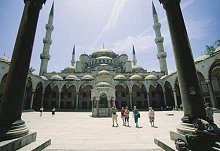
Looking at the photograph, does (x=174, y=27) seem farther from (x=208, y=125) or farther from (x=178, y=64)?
(x=208, y=125)

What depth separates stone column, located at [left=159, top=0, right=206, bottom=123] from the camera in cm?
348

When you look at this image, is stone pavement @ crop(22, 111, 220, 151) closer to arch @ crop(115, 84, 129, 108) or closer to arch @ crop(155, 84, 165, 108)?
arch @ crop(115, 84, 129, 108)

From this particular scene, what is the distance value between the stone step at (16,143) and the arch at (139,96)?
3039 centimetres

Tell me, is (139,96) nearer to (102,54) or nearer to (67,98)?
(67,98)

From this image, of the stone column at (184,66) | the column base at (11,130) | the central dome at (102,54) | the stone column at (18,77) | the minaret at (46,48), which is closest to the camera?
the column base at (11,130)

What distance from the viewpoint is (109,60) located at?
40656 mm

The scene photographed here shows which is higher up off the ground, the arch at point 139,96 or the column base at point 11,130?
the arch at point 139,96

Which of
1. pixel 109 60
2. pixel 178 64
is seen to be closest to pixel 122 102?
pixel 109 60

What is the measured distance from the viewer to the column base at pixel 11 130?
3102 mm

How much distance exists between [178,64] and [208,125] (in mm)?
1768

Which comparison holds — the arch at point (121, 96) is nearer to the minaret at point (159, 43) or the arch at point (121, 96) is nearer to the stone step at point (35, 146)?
the minaret at point (159, 43)

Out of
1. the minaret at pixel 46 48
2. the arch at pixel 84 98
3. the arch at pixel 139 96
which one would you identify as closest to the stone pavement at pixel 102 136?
the arch at pixel 84 98

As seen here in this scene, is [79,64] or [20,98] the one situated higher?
[79,64]

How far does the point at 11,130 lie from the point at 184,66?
4862mm
